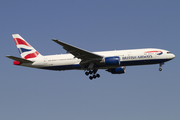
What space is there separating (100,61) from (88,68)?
2175mm

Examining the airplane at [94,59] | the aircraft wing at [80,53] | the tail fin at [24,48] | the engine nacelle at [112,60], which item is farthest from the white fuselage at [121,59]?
the tail fin at [24,48]

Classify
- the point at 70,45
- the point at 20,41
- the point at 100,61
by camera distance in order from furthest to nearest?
1. the point at 20,41
2. the point at 100,61
3. the point at 70,45

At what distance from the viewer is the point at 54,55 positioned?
128ft

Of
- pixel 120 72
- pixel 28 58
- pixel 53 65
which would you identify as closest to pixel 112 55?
pixel 120 72

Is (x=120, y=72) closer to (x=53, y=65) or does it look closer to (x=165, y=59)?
(x=165, y=59)

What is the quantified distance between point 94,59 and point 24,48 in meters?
12.0

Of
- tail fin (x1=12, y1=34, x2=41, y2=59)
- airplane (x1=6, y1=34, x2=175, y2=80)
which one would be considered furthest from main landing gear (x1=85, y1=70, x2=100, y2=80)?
tail fin (x1=12, y1=34, x2=41, y2=59)

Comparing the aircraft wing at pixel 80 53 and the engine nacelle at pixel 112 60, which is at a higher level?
the aircraft wing at pixel 80 53

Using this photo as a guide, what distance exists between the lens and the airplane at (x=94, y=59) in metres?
35.7

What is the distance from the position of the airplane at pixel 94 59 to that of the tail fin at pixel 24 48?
767 millimetres

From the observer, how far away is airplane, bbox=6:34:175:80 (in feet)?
117

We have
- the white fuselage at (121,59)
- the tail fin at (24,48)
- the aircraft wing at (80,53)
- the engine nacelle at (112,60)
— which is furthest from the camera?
the tail fin at (24,48)

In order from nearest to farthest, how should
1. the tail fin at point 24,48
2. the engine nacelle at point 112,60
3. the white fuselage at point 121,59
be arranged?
the engine nacelle at point 112,60, the white fuselage at point 121,59, the tail fin at point 24,48

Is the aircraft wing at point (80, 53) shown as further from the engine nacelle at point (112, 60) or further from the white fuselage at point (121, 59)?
the white fuselage at point (121, 59)
